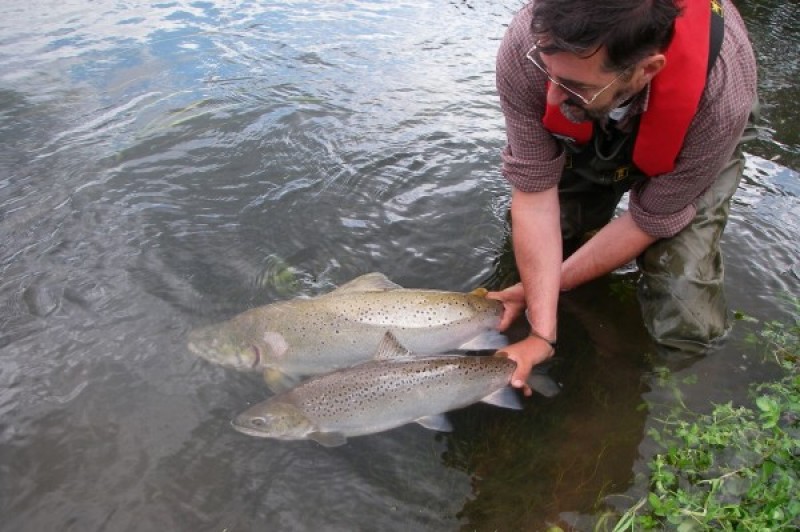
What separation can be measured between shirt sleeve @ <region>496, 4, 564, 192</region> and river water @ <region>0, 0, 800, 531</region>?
1095 millimetres

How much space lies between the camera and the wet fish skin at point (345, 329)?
3.54 m

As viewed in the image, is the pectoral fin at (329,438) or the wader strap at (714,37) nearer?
the wader strap at (714,37)

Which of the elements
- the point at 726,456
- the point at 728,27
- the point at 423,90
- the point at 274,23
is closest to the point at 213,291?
the point at 726,456

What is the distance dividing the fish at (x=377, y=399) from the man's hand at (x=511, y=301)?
2.14 ft

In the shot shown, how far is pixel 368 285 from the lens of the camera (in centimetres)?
383

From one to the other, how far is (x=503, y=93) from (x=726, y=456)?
217cm

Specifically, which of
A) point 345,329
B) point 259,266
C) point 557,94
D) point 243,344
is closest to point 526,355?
point 345,329

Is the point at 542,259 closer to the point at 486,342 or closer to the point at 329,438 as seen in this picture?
the point at 486,342

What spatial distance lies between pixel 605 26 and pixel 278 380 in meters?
2.48

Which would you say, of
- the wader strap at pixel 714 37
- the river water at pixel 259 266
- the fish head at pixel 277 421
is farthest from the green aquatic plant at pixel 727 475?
the wader strap at pixel 714 37

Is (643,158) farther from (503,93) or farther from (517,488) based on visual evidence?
(517,488)

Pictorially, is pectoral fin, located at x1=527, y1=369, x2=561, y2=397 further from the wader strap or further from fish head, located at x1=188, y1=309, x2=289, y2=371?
the wader strap

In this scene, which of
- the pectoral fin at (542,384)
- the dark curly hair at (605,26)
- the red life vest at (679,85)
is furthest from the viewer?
the pectoral fin at (542,384)

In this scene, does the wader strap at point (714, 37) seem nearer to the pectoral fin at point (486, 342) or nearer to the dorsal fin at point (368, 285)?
the pectoral fin at point (486, 342)
